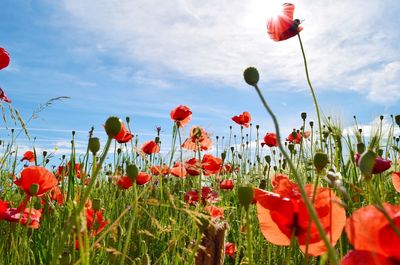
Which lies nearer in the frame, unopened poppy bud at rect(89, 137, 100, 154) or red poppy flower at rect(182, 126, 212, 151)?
unopened poppy bud at rect(89, 137, 100, 154)

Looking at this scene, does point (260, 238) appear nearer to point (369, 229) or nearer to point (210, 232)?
point (210, 232)

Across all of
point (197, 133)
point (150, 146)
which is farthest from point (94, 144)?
point (150, 146)

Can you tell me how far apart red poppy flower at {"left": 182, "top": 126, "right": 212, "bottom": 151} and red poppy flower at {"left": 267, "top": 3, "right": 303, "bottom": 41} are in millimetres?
496

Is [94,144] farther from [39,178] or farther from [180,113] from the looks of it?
[180,113]

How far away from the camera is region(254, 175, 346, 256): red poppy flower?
79cm

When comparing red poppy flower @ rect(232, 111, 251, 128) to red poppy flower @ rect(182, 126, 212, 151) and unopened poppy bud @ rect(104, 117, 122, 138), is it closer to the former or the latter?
Answer: red poppy flower @ rect(182, 126, 212, 151)

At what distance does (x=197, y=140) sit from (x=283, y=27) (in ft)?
1.95

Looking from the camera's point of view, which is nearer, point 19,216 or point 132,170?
point 132,170

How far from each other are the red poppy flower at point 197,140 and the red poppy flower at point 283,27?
496 mm

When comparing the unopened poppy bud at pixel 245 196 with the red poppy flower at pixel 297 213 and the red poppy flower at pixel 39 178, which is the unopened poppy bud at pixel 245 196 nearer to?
the red poppy flower at pixel 297 213

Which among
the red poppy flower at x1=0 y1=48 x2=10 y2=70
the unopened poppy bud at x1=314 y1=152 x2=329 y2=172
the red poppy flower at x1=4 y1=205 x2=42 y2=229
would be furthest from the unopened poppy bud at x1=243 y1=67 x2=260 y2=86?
the red poppy flower at x1=0 y1=48 x2=10 y2=70

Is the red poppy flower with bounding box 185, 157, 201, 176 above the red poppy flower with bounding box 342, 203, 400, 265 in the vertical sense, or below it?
above

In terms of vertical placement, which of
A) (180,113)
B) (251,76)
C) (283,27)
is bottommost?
(251,76)

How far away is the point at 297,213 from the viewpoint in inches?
32.3
